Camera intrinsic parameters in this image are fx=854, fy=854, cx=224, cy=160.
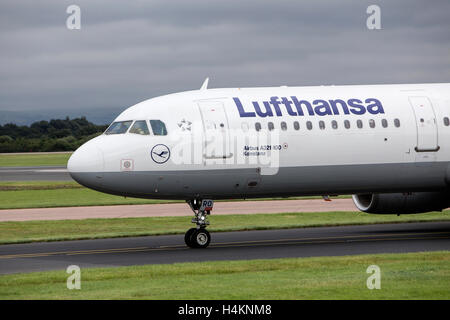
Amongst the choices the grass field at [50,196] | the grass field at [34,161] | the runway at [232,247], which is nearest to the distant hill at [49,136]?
the grass field at [34,161]

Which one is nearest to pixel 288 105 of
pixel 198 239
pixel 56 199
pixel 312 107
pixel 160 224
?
pixel 312 107

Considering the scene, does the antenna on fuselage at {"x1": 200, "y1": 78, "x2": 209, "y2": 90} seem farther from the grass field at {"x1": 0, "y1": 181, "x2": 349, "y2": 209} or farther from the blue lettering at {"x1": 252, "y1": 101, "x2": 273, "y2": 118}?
the grass field at {"x1": 0, "y1": 181, "x2": 349, "y2": 209}

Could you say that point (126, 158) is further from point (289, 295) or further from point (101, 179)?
point (289, 295)

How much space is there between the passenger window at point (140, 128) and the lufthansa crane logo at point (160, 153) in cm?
53

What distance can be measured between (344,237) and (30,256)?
970 centimetres

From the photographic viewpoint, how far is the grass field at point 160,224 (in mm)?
29188

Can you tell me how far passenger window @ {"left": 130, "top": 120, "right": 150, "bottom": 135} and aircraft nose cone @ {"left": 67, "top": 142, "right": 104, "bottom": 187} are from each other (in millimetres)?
1257

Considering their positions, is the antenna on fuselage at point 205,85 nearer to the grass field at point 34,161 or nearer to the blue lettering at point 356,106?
the blue lettering at point 356,106

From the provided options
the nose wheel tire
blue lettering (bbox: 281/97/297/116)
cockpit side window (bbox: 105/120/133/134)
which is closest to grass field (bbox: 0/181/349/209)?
cockpit side window (bbox: 105/120/133/134)

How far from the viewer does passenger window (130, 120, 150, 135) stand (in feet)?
78.0

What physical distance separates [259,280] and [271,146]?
24.5 ft

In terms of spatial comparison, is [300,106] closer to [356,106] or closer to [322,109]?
[322,109]
